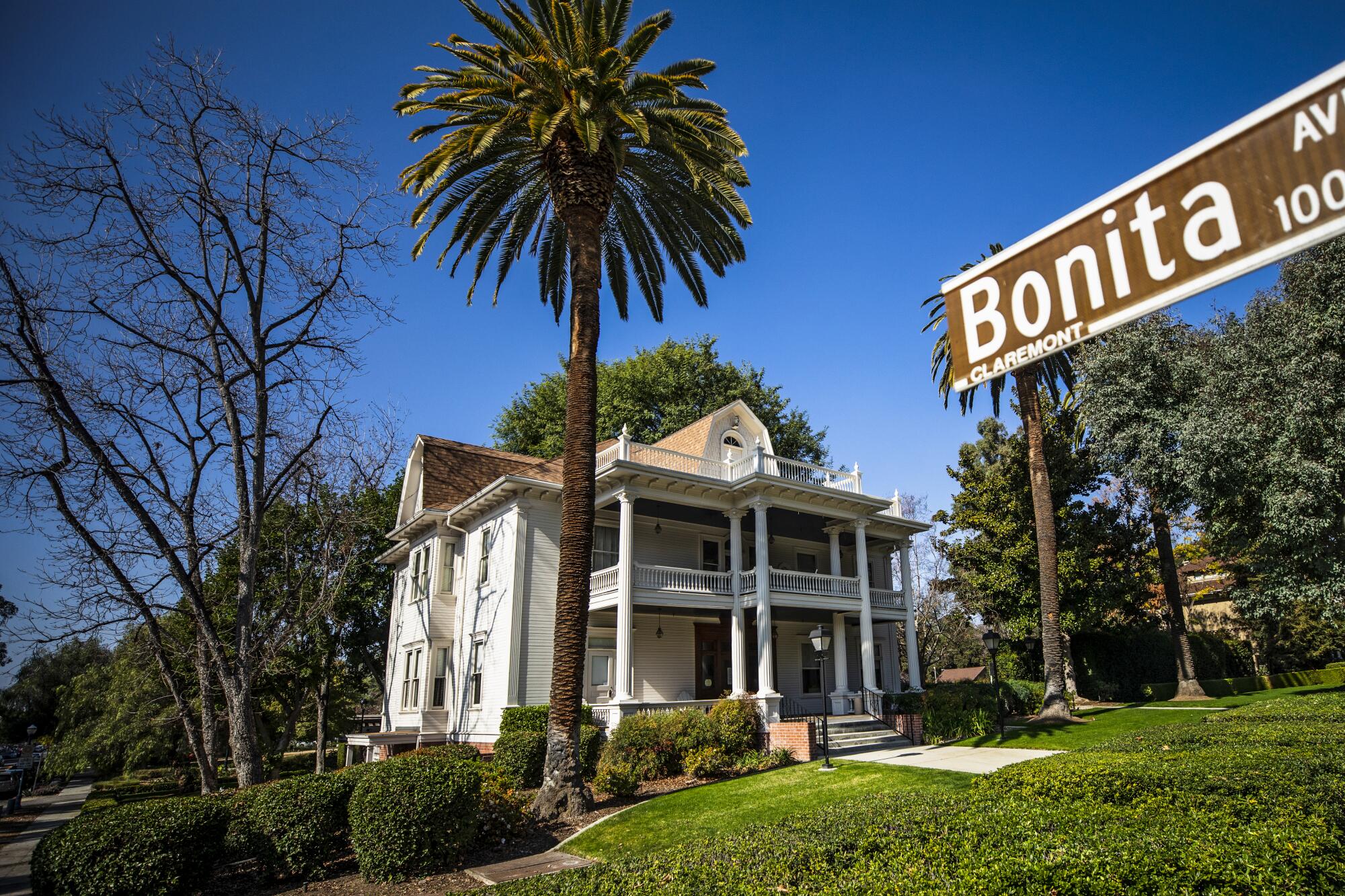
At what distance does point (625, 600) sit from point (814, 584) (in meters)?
6.93

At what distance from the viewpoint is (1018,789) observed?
834cm

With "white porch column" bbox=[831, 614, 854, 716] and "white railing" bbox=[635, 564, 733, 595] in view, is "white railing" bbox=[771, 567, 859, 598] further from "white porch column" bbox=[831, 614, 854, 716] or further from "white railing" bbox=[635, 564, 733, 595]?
"white railing" bbox=[635, 564, 733, 595]

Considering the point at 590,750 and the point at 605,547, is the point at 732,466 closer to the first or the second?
the point at 605,547

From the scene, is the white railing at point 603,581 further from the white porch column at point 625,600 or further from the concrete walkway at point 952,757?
the concrete walkway at point 952,757

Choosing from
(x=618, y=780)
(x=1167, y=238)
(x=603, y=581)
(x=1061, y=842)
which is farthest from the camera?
(x=603, y=581)

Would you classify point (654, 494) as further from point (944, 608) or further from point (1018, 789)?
point (944, 608)

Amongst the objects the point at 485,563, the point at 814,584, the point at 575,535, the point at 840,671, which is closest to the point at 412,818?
the point at 575,535

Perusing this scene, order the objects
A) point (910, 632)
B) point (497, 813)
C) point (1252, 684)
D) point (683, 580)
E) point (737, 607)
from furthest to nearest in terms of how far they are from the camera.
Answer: point (1252, 684) < point (910, 632) < point (737, 607) < point (683, 580) < point (497, 813)

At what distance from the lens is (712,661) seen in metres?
25.2

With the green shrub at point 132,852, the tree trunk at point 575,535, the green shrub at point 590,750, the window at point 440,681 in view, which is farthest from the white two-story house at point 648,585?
the green shrub at point 132,852

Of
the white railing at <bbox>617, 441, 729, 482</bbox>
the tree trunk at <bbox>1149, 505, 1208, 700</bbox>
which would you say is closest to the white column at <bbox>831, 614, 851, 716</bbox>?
the white railing at <bbox>617, 441, 729, 482</bbox>

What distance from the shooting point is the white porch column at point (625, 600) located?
20062 mm

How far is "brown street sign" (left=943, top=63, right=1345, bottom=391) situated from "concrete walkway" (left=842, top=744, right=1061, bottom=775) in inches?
610

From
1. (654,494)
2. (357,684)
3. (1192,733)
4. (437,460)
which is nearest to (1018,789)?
(1192,733)
